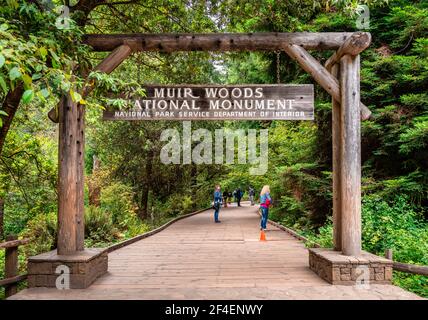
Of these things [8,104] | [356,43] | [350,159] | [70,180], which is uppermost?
[356,43]

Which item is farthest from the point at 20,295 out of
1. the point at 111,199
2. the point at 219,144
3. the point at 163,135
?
the point at 219,144

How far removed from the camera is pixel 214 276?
6.51 meters

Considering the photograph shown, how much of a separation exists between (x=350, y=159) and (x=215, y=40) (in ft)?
10.4

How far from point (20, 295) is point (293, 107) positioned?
5.25m

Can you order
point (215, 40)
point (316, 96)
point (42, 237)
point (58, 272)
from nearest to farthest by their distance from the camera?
point (58, 272), point (215, 40), point (42, 237), point (316, 96)

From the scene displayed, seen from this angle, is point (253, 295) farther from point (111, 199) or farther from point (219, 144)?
point (219, 144)

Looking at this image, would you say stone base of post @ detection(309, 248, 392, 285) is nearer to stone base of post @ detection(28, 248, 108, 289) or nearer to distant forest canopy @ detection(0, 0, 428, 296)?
distant forest canopy @ detection(0, 0, 428, 296)

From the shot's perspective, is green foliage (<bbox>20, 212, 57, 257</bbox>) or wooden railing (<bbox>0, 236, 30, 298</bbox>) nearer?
wooden railing (<bbox>0, 236, 30, 298</bbox>)

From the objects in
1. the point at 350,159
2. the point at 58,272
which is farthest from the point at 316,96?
the point at 58,272

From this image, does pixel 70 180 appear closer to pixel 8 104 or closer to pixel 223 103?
pixel 8 104

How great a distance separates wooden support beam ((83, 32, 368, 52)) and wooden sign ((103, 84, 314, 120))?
74 centimetres

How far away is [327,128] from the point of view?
1085cm

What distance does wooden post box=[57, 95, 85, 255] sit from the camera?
18.7 ft

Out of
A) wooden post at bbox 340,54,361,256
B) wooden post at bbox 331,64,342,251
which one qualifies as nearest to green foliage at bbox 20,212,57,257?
wooden post at bbox 331,64,342,251
